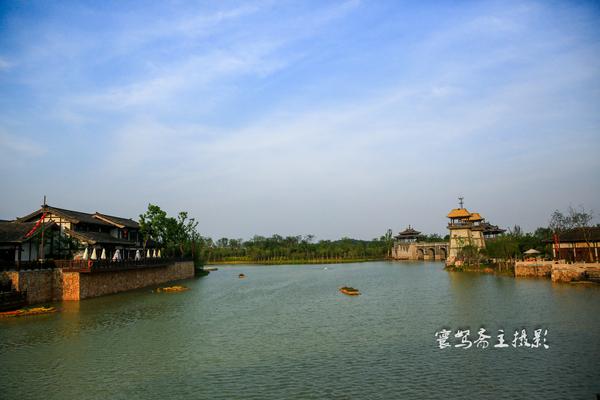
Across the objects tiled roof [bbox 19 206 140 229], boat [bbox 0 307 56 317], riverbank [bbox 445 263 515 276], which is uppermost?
tiled roof [bbox 19 206 140 229]

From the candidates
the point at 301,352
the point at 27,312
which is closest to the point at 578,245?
the point at 301,352

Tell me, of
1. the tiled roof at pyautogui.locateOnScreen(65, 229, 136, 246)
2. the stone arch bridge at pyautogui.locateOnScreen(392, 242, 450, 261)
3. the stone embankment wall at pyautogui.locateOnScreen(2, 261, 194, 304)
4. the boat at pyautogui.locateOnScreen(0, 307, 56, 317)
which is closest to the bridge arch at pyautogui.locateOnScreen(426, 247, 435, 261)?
the stone arch bridge at pyautogui.locateOnScreen(392, 242, 450, 261)

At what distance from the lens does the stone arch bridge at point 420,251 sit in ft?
342

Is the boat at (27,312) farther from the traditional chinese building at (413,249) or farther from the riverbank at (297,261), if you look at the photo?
the traditional chinese building at (413,249)

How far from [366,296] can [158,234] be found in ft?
104

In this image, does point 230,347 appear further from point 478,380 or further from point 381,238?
point 381,238

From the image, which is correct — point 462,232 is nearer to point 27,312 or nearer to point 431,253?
point 431,253

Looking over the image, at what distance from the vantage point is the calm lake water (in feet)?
44.3

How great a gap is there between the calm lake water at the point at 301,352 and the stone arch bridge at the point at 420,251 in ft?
241

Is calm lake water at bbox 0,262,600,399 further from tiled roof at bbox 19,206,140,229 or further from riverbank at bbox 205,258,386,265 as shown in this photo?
riverbank at bbox 205,258,386,265

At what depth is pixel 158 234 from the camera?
5619 centimetres

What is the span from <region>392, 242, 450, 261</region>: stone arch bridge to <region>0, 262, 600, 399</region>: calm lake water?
241ft

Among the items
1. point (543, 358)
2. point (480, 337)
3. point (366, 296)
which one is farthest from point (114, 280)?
point (543, 358)

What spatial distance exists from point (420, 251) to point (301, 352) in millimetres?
93384
